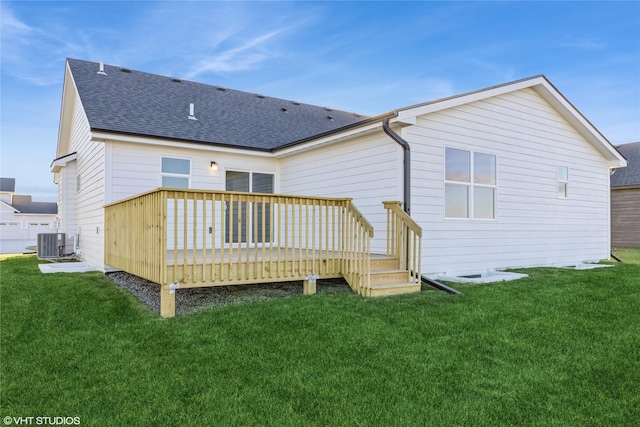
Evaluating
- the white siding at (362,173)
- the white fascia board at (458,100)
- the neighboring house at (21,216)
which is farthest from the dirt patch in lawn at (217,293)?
the neighboring house at (21,216)

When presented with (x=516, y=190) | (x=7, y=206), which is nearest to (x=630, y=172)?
(x=516, y=190)

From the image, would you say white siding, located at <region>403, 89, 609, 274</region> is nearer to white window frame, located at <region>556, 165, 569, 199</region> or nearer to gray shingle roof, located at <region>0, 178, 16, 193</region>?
white window frame, located at <region>556, 165, 569, 199</region>

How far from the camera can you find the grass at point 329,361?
278cm

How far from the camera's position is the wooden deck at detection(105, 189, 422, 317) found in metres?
4.93

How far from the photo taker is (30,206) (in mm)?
40781

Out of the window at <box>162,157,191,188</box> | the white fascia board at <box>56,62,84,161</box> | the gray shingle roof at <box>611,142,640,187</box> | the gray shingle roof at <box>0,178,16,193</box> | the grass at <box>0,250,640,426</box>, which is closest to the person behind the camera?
the grass at <box>0,250,640,426</box>

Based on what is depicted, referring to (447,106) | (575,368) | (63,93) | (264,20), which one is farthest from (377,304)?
(63,93)

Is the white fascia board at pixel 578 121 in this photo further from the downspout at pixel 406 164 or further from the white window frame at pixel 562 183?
the downspout at pixel 406 164

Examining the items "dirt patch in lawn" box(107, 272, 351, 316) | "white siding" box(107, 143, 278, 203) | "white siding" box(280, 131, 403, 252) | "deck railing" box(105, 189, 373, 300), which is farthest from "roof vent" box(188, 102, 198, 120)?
"dirt patch in lawn" box(107, 272, 351, 316)

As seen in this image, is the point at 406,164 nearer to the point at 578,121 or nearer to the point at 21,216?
the point at 578,121

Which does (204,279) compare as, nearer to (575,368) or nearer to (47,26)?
(575,368)

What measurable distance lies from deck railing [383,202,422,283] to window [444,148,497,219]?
1.50 meters

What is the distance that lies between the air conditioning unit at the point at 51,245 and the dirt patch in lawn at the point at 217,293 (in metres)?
6.06

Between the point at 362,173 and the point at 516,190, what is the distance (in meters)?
3.73
